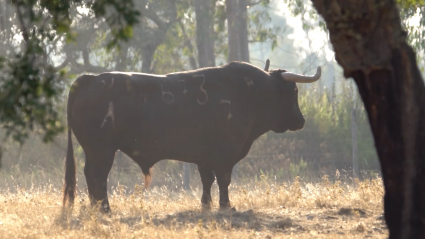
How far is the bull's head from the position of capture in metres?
10.8

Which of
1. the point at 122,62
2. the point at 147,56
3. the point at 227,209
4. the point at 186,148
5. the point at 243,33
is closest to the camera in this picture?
the point at 227,209

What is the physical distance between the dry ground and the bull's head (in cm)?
112

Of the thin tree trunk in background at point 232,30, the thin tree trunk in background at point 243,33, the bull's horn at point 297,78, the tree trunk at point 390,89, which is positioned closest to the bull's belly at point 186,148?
the bull's horn at point 297,78

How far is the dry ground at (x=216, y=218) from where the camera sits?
738cm

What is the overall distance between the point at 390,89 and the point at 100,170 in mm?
5053

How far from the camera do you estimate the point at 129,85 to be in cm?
959

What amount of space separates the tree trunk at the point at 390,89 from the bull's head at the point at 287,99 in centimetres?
539

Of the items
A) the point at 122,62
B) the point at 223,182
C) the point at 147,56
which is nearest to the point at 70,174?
the point at 223,182

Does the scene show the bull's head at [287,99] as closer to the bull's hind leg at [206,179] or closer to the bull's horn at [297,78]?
the bull's horn at [297,78]

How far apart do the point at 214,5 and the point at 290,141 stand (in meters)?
4.75

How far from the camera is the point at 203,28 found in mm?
20047

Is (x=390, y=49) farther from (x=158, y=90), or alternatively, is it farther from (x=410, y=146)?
(x=158, y=90)

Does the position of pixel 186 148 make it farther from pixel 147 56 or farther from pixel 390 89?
pixel 147 56

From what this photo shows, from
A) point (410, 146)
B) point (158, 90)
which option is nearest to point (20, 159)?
point (158, 90)
